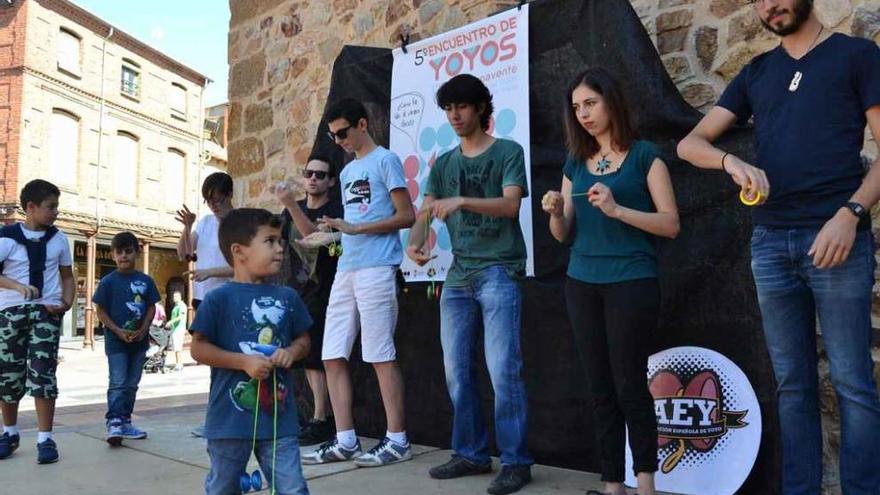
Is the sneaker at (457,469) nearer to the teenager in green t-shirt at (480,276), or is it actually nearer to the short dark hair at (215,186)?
the teenager in green t-shirt at (480,276)

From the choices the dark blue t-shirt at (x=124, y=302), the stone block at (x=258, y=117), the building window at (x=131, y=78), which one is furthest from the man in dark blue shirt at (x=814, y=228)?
the building window at (x=131, y=78)

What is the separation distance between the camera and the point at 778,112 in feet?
7.39

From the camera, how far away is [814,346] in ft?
7.29

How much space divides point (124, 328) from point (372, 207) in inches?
74.1

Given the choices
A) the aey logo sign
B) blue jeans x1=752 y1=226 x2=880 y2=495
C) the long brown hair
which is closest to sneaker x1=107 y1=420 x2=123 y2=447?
the aey logo sign

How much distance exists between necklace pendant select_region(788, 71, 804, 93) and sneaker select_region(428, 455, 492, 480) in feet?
6.32

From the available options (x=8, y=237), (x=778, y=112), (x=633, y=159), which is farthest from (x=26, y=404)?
(x=778, y=112)

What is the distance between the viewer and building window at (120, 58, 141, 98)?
23.2 m

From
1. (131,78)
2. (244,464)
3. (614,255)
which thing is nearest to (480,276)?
(614,255)

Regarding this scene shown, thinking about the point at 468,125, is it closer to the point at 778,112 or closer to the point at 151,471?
the point at 778,112

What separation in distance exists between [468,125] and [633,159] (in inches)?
31.7

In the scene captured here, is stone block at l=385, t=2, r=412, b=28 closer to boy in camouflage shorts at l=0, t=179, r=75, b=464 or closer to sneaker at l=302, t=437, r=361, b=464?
boy in camouflage shorts at l=0, t=179, r=75, b=464

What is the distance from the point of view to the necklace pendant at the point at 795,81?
2211 mm

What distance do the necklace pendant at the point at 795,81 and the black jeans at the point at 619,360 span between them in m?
0.76
